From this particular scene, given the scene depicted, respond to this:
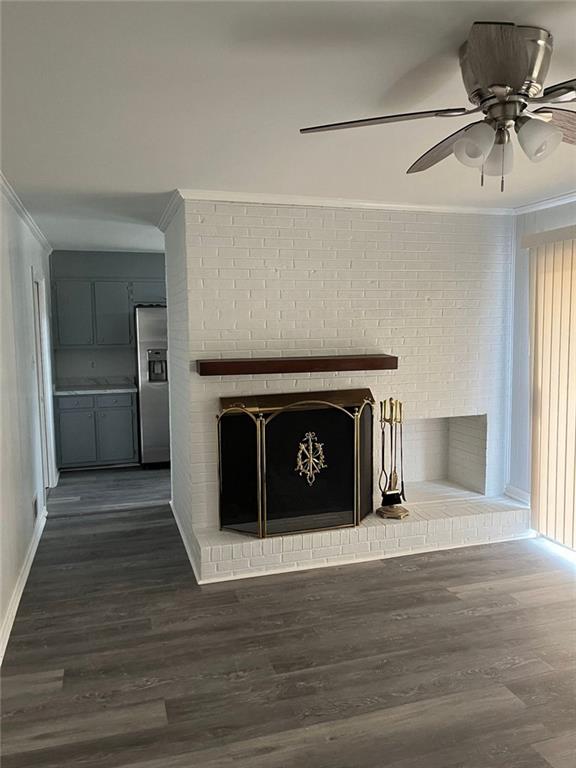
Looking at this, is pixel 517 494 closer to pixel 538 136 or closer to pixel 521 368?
pixel 521 368

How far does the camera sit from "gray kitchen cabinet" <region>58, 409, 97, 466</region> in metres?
6.28

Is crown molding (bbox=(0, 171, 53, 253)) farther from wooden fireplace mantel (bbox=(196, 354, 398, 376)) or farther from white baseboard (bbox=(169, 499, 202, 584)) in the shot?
white baseboard (bbox=(169, 499, 202, 584))

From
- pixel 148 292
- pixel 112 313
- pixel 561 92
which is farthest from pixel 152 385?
pixel 561 92

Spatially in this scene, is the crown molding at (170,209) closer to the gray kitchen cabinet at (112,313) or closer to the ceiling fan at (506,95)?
the gray kitchen cabinet at (112,313)

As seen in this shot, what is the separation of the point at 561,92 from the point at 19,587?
3583 millimetres

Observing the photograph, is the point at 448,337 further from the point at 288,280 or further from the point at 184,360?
the point at 184,360

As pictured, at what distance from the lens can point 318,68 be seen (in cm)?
190

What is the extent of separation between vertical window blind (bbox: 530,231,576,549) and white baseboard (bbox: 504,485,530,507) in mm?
141

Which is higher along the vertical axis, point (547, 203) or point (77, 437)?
point (547, 203)

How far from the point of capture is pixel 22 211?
160 inches

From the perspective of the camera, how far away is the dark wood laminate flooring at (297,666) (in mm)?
2178

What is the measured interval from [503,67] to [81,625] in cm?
315

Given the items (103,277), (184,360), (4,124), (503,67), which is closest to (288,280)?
(184,360)

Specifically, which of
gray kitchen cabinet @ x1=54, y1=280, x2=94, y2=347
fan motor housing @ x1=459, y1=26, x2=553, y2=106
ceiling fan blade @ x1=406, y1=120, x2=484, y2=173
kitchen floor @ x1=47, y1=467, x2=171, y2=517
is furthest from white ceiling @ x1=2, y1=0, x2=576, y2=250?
gray kitchen cabinet @ x1=54, y1=280, x2=94, y2=347
